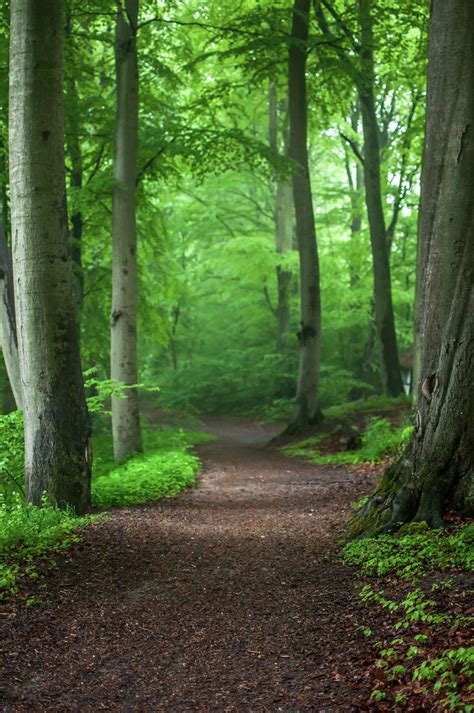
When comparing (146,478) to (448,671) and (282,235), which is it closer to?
(448,671)

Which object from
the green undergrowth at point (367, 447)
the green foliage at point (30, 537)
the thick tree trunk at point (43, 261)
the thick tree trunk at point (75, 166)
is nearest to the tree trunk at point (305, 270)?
the green undergrowth at point (367, 447)

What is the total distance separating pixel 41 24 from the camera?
646 cm

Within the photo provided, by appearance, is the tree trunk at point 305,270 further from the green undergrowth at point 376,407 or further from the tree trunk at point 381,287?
the tree trunk at point 381,287

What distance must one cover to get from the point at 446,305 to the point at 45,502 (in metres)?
4.24

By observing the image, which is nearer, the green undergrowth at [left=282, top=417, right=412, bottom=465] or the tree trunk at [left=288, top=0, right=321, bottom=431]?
the green undergrowth at [left=282, top=417, right=412, bottom=465]

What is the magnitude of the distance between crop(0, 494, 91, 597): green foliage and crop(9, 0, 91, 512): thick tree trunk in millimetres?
454

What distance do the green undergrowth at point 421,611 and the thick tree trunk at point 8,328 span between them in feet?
19.2

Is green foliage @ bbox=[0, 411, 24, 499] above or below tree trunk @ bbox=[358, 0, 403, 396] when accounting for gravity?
below

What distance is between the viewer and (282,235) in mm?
23266

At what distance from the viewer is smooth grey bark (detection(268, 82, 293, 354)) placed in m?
23.3

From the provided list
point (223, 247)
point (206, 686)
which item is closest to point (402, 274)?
point (223, 247)

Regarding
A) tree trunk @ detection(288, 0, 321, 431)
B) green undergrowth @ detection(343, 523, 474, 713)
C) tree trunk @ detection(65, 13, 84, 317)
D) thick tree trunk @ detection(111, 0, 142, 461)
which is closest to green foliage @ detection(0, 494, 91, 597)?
green undergrowth @ detection(343, 523, 474, 713)

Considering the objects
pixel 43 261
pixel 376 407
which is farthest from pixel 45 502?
pixel 376 407

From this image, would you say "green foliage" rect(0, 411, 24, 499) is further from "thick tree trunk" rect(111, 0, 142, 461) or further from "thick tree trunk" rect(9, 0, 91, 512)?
"thick tree trunk" rect(111, 0, 142, 461)
